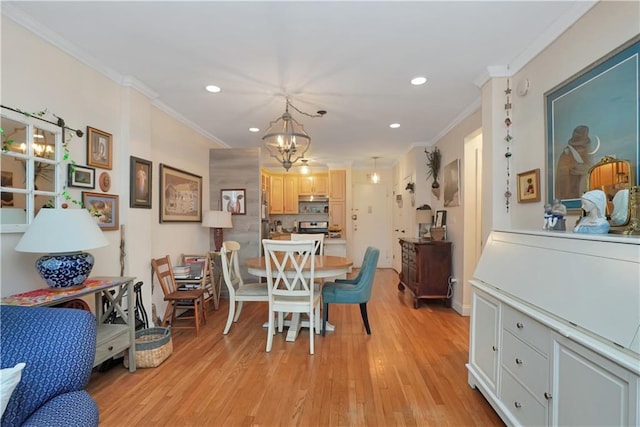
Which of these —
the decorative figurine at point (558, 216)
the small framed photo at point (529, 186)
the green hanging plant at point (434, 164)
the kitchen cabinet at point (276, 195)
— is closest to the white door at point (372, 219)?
the kitchen cabinet at point (276, 195)

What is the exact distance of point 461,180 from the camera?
3678 mm

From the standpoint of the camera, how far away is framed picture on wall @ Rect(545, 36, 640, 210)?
1424mm

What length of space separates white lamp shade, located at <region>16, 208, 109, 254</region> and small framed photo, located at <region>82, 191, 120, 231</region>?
598mm

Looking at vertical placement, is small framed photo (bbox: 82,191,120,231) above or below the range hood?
below

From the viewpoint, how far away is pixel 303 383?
84.7 inches

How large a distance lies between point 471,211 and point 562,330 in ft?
8.64

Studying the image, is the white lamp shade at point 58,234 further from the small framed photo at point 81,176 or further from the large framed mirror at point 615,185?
the large framed mirror at point 615,185

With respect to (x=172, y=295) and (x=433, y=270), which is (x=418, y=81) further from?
(x=172, y=295)

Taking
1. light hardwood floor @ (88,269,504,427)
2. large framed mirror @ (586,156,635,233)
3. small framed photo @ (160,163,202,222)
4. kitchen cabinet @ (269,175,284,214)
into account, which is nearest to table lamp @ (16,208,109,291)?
light hardwood floor @ (88,269,504,427)

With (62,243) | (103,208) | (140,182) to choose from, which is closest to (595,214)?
(62,243)

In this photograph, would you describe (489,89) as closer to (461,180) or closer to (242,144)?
(461,180)

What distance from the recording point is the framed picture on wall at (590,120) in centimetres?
142

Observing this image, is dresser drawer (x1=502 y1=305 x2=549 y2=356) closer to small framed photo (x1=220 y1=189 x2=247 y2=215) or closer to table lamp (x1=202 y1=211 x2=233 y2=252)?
table lamp (x1=202 y1=211 x2=233 y2=252)

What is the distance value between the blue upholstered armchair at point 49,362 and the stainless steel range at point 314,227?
19.2ft
